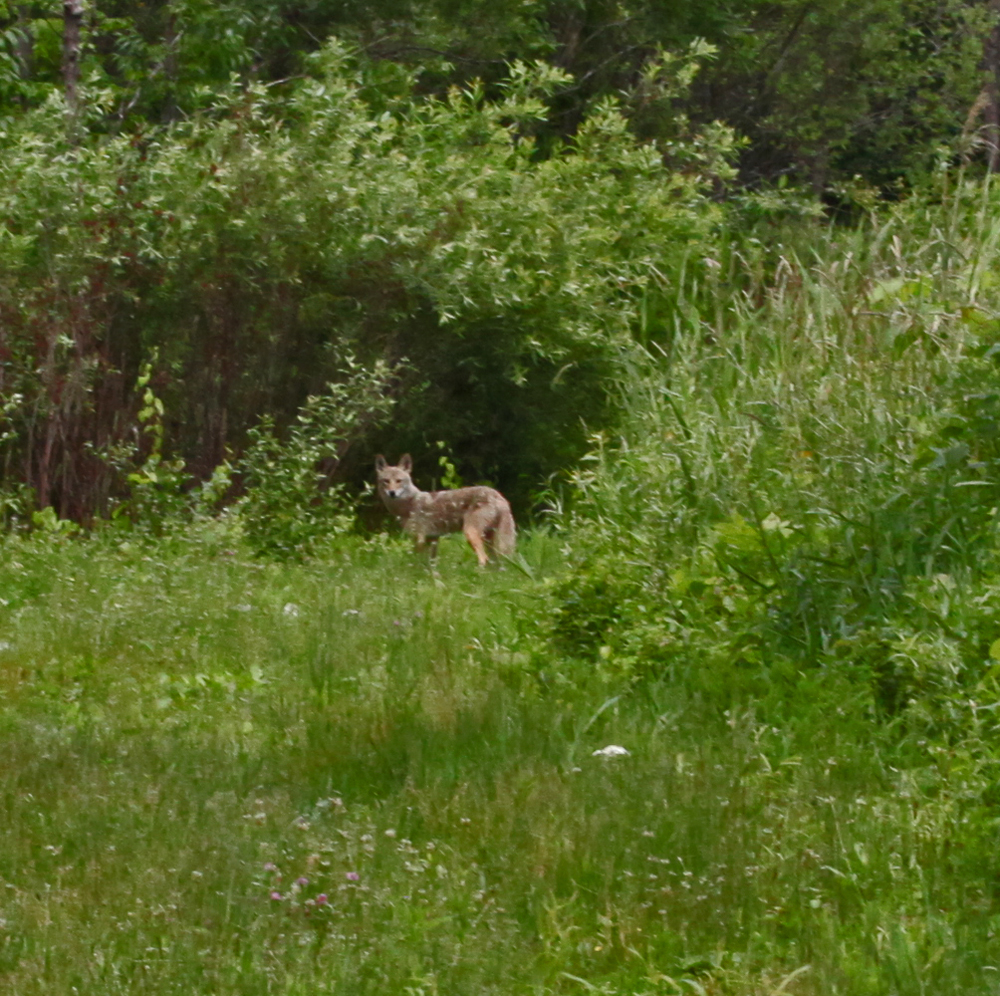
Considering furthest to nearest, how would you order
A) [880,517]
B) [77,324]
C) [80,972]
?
[77,324] → [880,517] → [80,972]

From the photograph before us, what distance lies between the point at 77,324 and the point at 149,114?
7.16m

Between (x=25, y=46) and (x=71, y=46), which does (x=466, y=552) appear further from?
(x=25, y=46)

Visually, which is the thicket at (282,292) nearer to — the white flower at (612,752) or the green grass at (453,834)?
the green grass at (453,834)

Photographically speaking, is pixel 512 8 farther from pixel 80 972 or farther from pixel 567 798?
pixel 80 972

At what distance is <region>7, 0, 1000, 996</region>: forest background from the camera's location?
4.89 meters

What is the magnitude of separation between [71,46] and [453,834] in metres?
10.9

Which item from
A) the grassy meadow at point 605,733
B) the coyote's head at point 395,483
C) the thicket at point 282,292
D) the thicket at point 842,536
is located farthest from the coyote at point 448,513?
the thicket at point 842,536

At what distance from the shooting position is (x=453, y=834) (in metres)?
5.59

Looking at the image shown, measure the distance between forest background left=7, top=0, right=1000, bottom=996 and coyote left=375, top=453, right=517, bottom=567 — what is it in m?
0.24

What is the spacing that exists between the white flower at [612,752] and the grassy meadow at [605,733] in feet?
0.22

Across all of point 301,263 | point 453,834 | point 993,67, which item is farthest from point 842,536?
point 993,67

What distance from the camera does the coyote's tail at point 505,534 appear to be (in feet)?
40.4

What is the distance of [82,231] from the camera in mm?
12688

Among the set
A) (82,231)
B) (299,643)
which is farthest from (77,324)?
(299,643)
